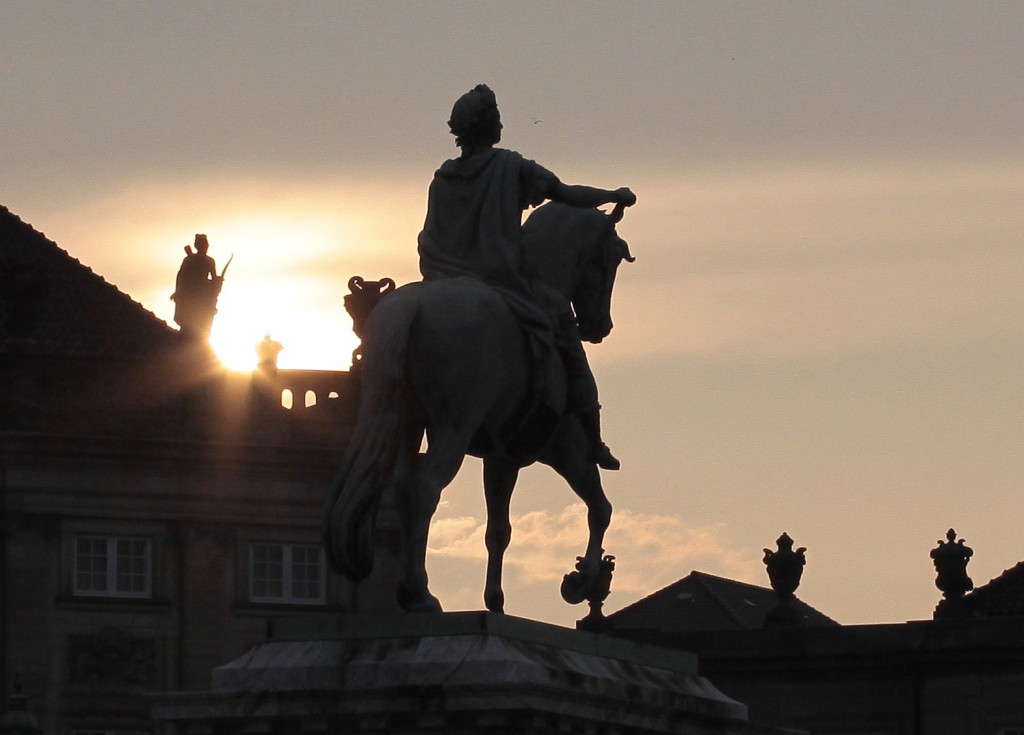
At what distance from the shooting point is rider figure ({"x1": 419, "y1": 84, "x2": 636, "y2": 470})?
21156mm

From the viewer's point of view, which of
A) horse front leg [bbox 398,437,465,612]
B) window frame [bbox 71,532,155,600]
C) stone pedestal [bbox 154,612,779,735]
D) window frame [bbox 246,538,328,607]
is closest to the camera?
stone pedestal [bbox 154,612,779,735]

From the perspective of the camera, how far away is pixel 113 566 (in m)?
65.8

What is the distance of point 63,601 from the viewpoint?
6438cm

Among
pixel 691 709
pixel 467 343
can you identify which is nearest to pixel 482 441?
pixel 467 343

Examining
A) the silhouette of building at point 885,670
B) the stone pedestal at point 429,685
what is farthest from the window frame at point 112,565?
the stone pedestal at point 429,685

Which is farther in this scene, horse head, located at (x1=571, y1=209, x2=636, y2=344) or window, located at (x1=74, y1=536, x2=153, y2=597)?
window, located at (x1=74, y1=536, x2=153, y2=597)

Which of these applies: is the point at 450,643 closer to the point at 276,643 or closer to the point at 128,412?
the point at 276,643

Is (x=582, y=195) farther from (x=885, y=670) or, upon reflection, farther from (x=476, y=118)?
(x=885, y=670)

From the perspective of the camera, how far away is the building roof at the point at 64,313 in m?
66.4

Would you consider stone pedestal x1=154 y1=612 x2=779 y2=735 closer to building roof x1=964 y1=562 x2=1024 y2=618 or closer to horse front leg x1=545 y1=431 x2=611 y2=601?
horse front leg x1=545 y1=431 x2=611 y2=601

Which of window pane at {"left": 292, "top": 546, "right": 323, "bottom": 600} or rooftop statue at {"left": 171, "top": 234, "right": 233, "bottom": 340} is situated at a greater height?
rooftop statue at {"left": 171, "top": 234, "right": 233, "bottom": 340}

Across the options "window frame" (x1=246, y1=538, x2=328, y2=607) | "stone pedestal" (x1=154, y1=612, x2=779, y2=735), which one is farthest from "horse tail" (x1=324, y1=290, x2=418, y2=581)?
"window frame" (x1=246, y1=538, x2=328, y2=607)

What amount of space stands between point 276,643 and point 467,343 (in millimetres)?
2064

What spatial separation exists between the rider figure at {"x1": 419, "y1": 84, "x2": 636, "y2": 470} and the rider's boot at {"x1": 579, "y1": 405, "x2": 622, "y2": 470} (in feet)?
0.13
